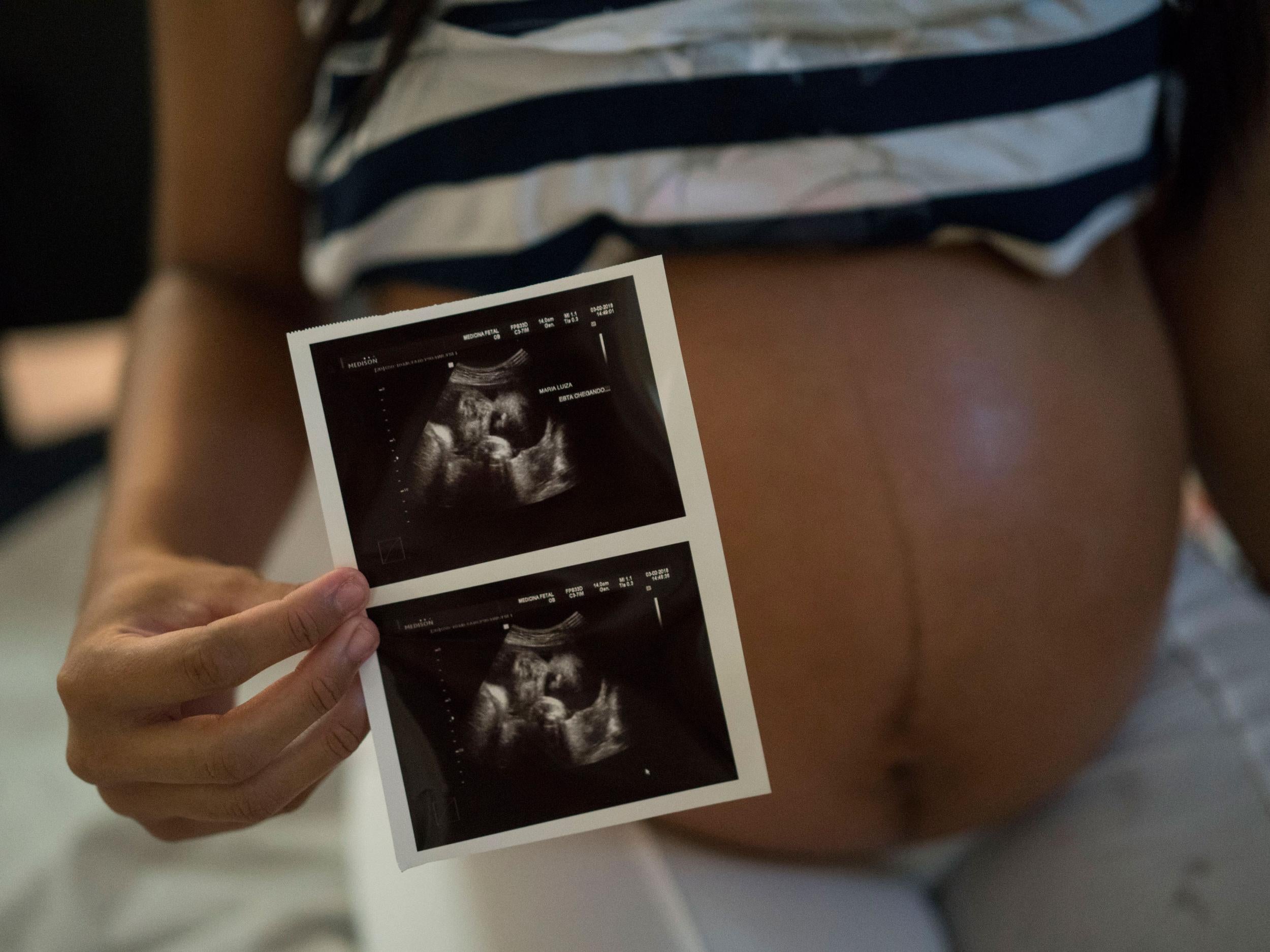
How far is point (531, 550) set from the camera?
1.31 ft

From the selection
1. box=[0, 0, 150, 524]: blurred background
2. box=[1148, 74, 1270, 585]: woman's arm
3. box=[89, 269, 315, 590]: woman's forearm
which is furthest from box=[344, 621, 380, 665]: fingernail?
box=[0, 0, 150, 524]: blurred background

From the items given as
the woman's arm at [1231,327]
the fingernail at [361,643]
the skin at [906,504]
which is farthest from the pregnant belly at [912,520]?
the fingernail at [361,643]

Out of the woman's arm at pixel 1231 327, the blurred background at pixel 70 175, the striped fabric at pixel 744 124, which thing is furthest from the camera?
the blurred background at pixel 70 175

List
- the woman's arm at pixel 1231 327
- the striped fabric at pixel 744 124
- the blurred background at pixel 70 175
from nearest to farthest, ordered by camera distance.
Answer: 1. the striped fabric at pixel 744 124
2. the woman's arm at pixel 1231 327
3. the blurred background at pixel 70 175

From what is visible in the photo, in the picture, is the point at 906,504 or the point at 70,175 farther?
the point at 70,175

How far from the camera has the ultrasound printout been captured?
0.39 meters

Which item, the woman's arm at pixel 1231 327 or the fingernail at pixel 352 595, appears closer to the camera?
the fingernail at pixel 352 595

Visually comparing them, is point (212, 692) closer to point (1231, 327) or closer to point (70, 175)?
point (1231, 327)

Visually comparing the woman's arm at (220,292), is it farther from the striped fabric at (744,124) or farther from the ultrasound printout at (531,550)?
the ultrasound printout at (531,550)

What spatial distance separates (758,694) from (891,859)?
0.24 meters

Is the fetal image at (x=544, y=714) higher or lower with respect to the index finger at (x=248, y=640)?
lower

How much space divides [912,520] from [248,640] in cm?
38

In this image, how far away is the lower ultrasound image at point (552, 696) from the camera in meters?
0.40

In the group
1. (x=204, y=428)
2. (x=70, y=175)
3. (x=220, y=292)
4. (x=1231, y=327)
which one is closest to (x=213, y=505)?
(x=204, y=428)
